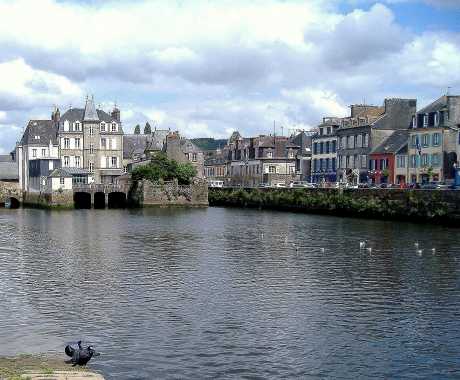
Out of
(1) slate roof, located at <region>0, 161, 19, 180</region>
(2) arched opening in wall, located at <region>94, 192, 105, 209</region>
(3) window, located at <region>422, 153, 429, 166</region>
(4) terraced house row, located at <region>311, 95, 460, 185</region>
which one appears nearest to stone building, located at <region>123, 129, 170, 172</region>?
(2) arched opening in wall, located at <region>94, 192, 105, 209</region>

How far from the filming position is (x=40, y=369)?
17.5 m

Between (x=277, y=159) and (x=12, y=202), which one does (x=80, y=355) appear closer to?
(x=12, y=202)

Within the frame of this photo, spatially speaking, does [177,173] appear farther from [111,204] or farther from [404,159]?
[404,159]

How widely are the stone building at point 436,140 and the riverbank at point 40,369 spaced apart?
6676cm

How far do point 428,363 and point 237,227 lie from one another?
140 feet

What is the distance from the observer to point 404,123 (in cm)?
9981

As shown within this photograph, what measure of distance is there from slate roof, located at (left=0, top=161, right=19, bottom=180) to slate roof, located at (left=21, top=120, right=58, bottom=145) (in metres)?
6.66

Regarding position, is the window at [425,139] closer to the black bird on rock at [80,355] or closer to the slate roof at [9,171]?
the slate roof at [9,171]

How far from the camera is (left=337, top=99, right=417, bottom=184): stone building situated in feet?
326

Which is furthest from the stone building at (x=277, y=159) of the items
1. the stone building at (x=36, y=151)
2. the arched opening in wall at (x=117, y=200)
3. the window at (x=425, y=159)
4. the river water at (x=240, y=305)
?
the river water at (x=240, y=305)

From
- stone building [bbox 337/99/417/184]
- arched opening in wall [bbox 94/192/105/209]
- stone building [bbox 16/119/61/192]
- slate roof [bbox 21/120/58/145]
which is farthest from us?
slate roof [bbox 21/120/58/145]

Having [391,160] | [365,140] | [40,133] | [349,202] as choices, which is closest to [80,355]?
[349,202]

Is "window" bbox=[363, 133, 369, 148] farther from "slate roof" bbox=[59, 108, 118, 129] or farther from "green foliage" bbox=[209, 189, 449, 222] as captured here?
"slate roof" bbox=[59, 108, 118, 129]

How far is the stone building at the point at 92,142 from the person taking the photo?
Answer: 11425cm
